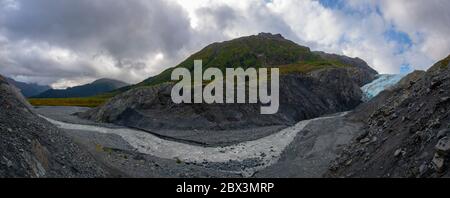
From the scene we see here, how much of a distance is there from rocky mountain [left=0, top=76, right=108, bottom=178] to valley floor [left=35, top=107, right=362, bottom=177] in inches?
138

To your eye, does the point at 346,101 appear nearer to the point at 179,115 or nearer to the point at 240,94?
the point at 240,94

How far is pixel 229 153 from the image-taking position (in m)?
50.4

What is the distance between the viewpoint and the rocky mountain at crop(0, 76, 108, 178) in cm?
1969

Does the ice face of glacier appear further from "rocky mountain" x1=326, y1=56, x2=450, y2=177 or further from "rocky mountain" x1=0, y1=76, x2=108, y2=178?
"rocky mountain" x1=0, y1=76, x2=108, y2=178

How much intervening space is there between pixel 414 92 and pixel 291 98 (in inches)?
2674

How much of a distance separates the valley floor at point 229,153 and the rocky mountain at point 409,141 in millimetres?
5809

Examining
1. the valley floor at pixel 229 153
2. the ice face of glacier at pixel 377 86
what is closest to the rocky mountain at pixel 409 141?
the valley floor at pixel 229 153

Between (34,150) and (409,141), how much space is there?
18.5 metres

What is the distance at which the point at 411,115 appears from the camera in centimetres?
2564

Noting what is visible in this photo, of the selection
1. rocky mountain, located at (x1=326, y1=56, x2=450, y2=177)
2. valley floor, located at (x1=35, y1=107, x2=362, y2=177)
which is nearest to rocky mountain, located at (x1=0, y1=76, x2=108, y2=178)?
valley floor, located at (x1=35, y1=107, x2=362, y2=177)

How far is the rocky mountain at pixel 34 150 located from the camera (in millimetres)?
19688

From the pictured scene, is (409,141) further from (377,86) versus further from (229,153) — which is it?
(377,86)
